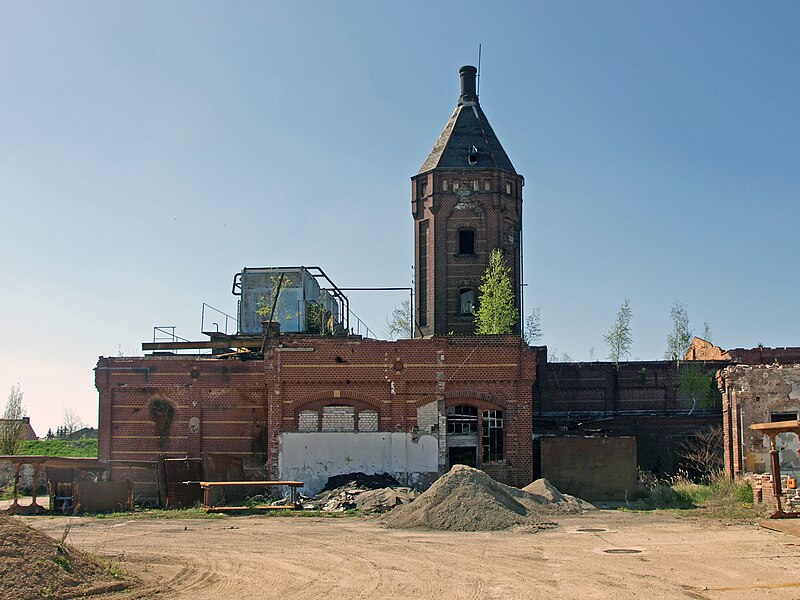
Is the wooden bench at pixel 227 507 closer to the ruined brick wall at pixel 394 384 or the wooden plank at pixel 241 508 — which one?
the wooden plank at pixel 241 508

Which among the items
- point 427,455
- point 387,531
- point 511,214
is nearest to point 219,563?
point 387,531

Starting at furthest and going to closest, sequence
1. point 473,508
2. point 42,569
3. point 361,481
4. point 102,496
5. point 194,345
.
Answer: point 194,345 < point 361,481 < point 102,496 < point 473,508 < point 42,569

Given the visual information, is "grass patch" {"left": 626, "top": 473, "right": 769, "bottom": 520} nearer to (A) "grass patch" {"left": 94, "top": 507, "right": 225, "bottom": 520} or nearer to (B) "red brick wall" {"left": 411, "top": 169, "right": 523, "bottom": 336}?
(A) "grass patch" {"left": 94, "top": 507, "right": 225, "bottom": 520}

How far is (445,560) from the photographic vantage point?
1619 cm

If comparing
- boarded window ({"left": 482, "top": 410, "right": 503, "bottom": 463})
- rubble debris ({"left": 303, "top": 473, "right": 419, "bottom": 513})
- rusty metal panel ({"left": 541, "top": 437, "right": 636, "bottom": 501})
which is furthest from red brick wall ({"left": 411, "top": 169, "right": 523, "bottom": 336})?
rubble debris ({"left": 303, "top": 473, "right": 419, "bottom": 513})

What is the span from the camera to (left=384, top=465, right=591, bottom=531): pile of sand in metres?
21.2

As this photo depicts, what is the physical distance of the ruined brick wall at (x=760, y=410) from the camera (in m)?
25.9

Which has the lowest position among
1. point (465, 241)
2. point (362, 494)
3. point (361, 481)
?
point (362, 494)

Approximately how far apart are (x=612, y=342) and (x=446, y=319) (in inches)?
298

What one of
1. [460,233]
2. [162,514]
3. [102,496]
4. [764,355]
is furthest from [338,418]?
[764,355]

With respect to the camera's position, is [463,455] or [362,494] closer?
[362,494]

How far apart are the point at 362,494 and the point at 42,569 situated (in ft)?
46.9

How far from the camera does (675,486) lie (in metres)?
28.5

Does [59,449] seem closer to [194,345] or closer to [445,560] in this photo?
[194,345]
